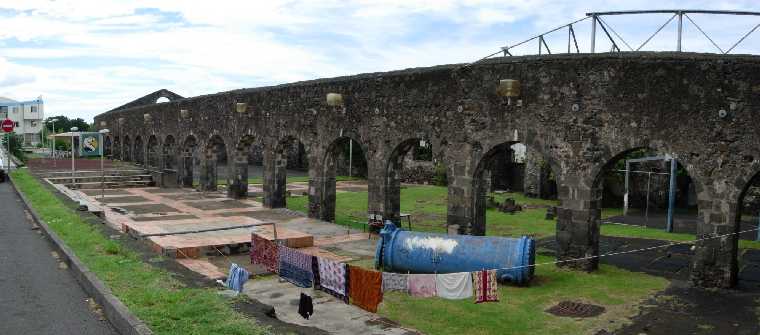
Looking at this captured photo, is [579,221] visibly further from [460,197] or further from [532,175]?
[532,175]

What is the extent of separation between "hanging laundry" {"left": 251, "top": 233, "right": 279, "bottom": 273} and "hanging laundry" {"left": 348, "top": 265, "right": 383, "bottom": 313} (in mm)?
2589

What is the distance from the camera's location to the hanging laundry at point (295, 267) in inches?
403

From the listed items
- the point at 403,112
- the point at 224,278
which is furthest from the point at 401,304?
the point at 403,112

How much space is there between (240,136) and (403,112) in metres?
9.25

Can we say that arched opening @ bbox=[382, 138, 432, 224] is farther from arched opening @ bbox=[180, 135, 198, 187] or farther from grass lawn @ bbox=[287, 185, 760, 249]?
arched opening @ bbox=[180, 135, 198, 187]

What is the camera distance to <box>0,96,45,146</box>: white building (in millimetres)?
75062

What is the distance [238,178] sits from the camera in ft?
76.5

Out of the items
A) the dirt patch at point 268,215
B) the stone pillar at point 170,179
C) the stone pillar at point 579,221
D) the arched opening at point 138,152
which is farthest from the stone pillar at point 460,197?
the arched opening at point 138,152

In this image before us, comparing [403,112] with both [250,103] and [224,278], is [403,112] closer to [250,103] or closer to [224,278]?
[224,278]

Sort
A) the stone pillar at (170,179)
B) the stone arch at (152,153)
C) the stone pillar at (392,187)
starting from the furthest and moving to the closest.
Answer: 1. the stone arch at (152,153)
2. the stone pillar at (170,179)
3. the stone pillar at (392,187)

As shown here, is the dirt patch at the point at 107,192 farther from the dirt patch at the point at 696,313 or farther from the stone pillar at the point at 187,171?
the dirt patch at the point at 696,313

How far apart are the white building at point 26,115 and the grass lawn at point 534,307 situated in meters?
76.1

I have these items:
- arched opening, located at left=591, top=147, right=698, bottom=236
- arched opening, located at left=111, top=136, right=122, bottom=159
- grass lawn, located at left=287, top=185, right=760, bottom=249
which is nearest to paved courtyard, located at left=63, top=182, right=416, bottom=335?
grass lawn, located at left=287, top=185, right=760, bottom=249

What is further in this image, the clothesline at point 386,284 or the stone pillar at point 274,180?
the stone pillar at point 274,180
